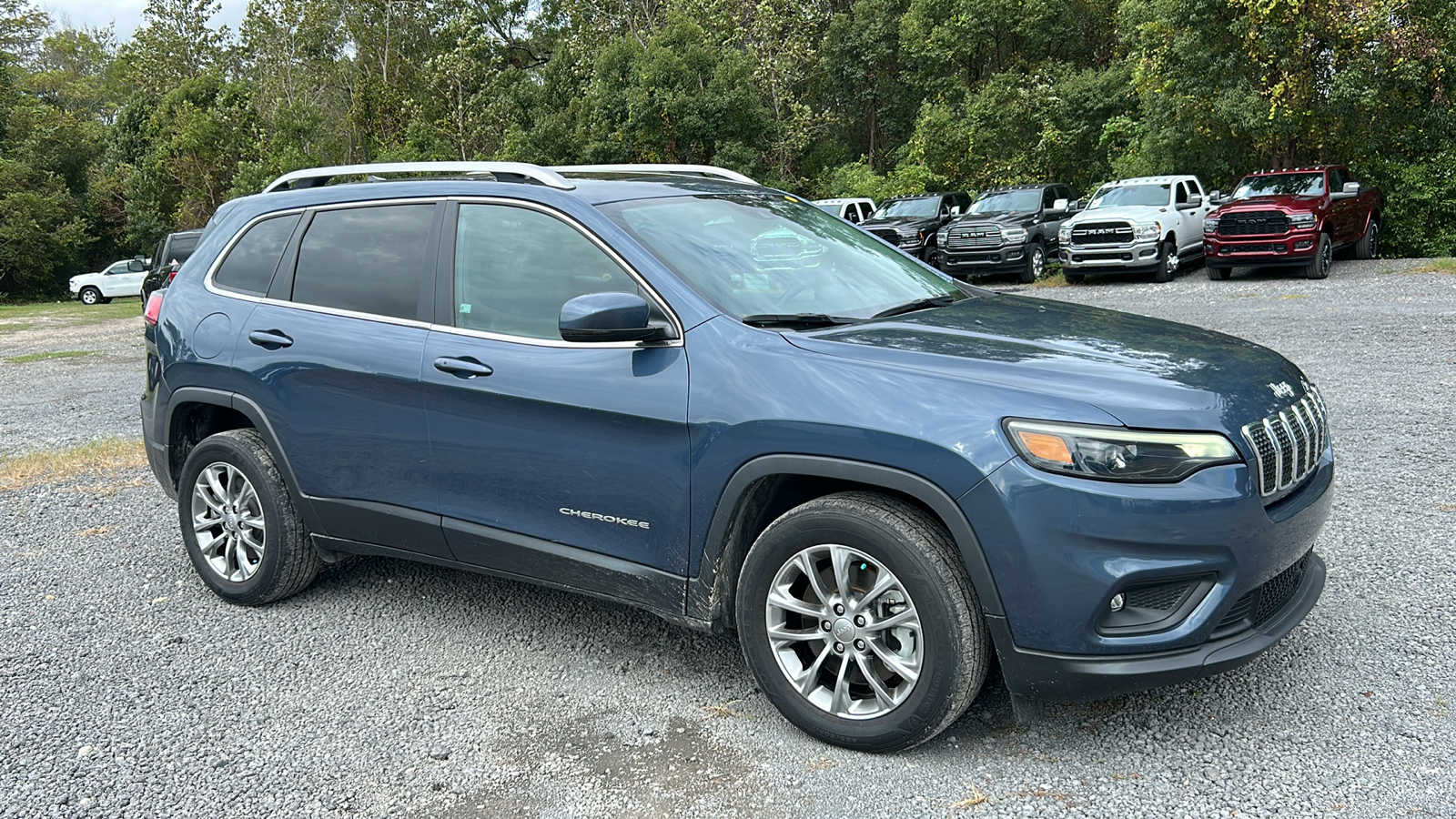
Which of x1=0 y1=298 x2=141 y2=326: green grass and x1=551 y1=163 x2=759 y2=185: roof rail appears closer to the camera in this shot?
x1=551 y1=163 x2=759 y2=185: roof rail

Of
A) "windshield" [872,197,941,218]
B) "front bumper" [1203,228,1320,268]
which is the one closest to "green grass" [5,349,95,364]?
"windshield" [872,197,941,218]

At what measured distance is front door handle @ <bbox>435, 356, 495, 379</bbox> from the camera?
12.7 ft

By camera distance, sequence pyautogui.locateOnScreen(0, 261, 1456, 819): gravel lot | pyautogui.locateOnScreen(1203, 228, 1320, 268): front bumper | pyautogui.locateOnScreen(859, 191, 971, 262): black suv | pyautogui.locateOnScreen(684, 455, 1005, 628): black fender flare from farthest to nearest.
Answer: pyautogui.locateOnScreen(859, 191, 971, 262): black suv < pyautogui.locateOnScreen(1203, 228, 1320, 268): front bumper < pyautogui.locateOnScreen(0, 261, 1456, 819): gravel lot < pyautogui.locateOnScreen(684, 455, 1005, 628): black fender flare

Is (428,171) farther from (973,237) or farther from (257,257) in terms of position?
(973,237)

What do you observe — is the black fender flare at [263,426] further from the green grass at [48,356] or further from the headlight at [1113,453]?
the green grass at [48,356]

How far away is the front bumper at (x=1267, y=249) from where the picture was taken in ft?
58.1

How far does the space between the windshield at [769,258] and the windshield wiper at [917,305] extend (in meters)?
0.03

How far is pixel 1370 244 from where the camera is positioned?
20.5 meters

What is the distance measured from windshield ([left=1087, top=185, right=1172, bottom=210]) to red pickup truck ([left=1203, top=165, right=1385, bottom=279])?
1.39 metres

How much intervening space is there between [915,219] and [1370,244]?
869cm

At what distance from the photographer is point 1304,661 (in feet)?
12.3

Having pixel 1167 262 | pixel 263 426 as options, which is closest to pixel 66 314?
pixel 1167 262

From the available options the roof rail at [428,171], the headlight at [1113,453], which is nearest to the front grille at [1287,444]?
the headlight at [1113,453]

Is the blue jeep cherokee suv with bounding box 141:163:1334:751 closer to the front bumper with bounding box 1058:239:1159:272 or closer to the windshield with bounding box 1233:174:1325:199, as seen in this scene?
the front bumper with bounding box 1058:239:1159:272
